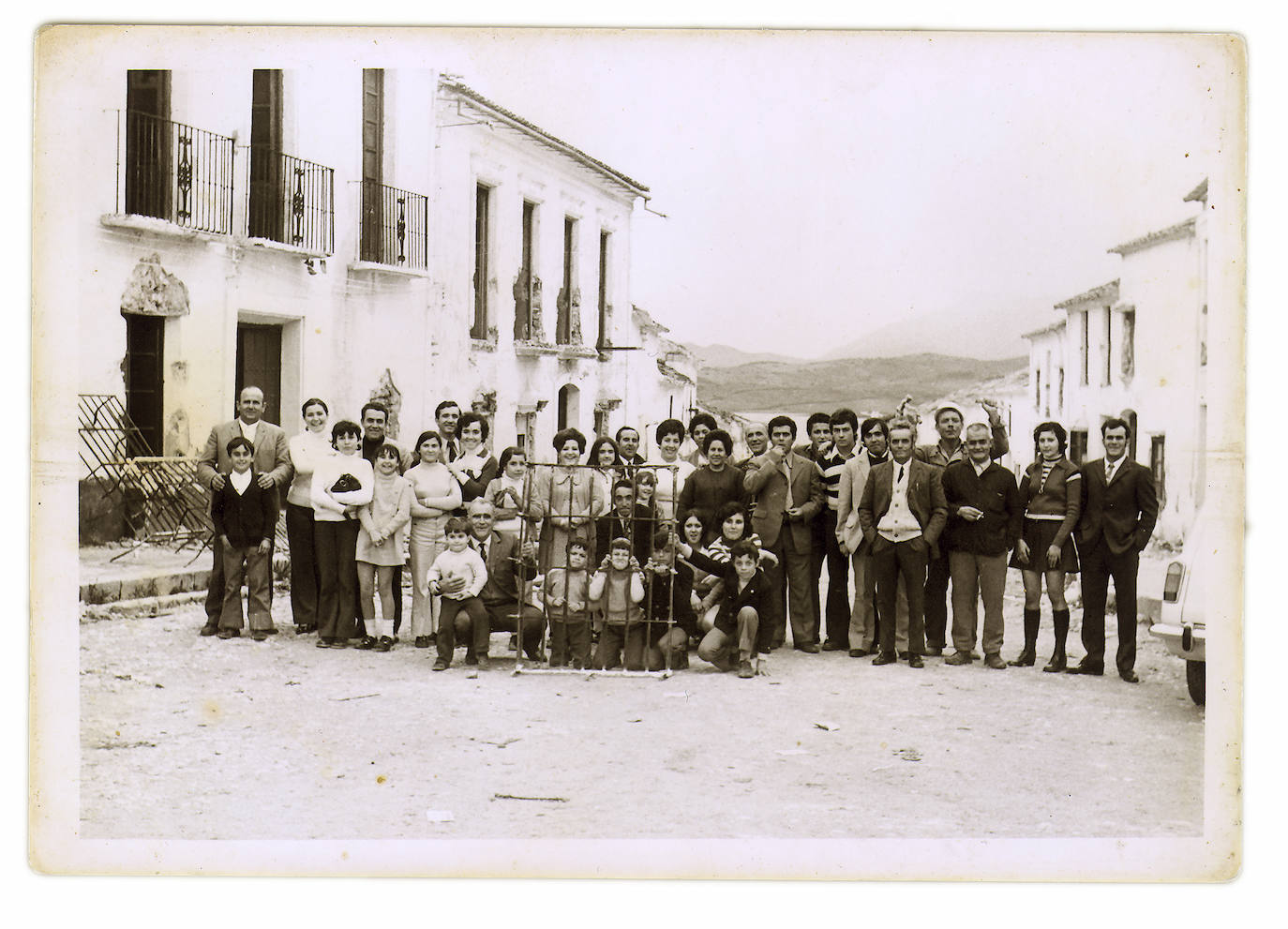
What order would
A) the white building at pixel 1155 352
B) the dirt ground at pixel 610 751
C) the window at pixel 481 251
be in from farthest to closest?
1. the window at pixel 481 251
2. the white building at pixel 1155 352
3. the dirt ground at pixel 610 751

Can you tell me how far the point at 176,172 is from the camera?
5832 mm

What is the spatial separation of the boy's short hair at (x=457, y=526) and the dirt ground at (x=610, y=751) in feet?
2.17

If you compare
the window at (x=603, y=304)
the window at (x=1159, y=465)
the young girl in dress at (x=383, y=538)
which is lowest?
the young girl in dress at (x=383, y=538)

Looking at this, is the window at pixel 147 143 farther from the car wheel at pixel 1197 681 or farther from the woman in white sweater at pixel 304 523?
the car wheel at pixel 1197 681

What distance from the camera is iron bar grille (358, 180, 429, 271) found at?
20.3 feet

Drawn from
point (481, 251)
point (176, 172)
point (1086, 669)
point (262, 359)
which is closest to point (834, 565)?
point (1086, 669)

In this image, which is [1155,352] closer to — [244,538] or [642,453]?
[642,453]

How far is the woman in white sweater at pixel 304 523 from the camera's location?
6207 mm

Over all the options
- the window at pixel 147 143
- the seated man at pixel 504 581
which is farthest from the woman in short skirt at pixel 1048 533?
the window at pixel 147 143

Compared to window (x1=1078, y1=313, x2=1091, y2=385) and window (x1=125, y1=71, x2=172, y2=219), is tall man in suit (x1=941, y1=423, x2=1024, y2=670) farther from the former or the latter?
window (x1=125, y1=71, x2=172, y2=219)

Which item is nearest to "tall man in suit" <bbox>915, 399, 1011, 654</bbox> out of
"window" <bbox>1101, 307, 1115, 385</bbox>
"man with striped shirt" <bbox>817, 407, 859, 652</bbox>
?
"man with striped shirt" <bbox>817, 407, 859, 652</bbox>

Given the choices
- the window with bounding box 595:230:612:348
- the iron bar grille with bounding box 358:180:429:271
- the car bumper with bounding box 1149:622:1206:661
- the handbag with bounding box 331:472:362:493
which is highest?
the iron bar grille with bounding box 358:180:429:271

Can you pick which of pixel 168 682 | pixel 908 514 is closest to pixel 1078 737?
pixel 908 514

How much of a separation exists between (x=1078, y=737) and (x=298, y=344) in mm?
3665
